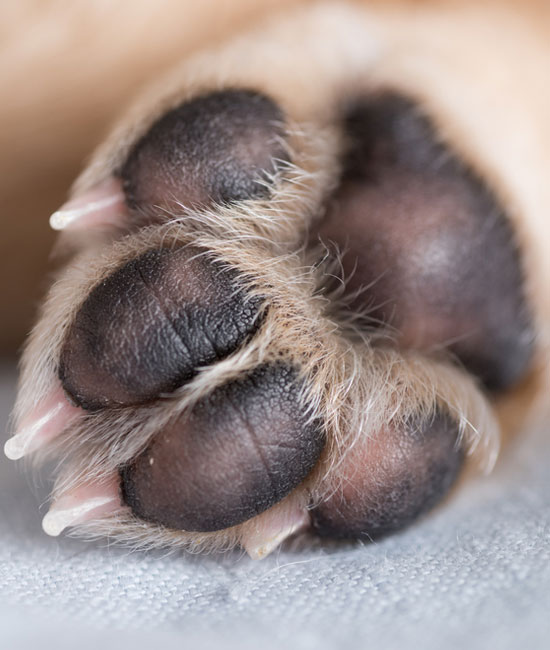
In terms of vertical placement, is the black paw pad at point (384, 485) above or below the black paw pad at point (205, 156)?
below

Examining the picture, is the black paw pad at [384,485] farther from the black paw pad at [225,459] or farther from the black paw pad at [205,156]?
the black paw pad at [205,156]

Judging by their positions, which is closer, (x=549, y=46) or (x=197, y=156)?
(x=197, y=156)

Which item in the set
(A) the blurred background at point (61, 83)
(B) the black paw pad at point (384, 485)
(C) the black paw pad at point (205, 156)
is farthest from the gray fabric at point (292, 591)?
(A) the blurred background at point (61, 83)

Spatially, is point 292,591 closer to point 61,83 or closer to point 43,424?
point 43,424

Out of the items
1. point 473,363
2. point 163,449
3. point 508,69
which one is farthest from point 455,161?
point 163,449

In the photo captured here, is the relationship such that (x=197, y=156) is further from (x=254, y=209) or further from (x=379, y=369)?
(x=379, y=369)

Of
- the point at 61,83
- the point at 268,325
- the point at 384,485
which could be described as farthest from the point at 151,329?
the point at 61,83
